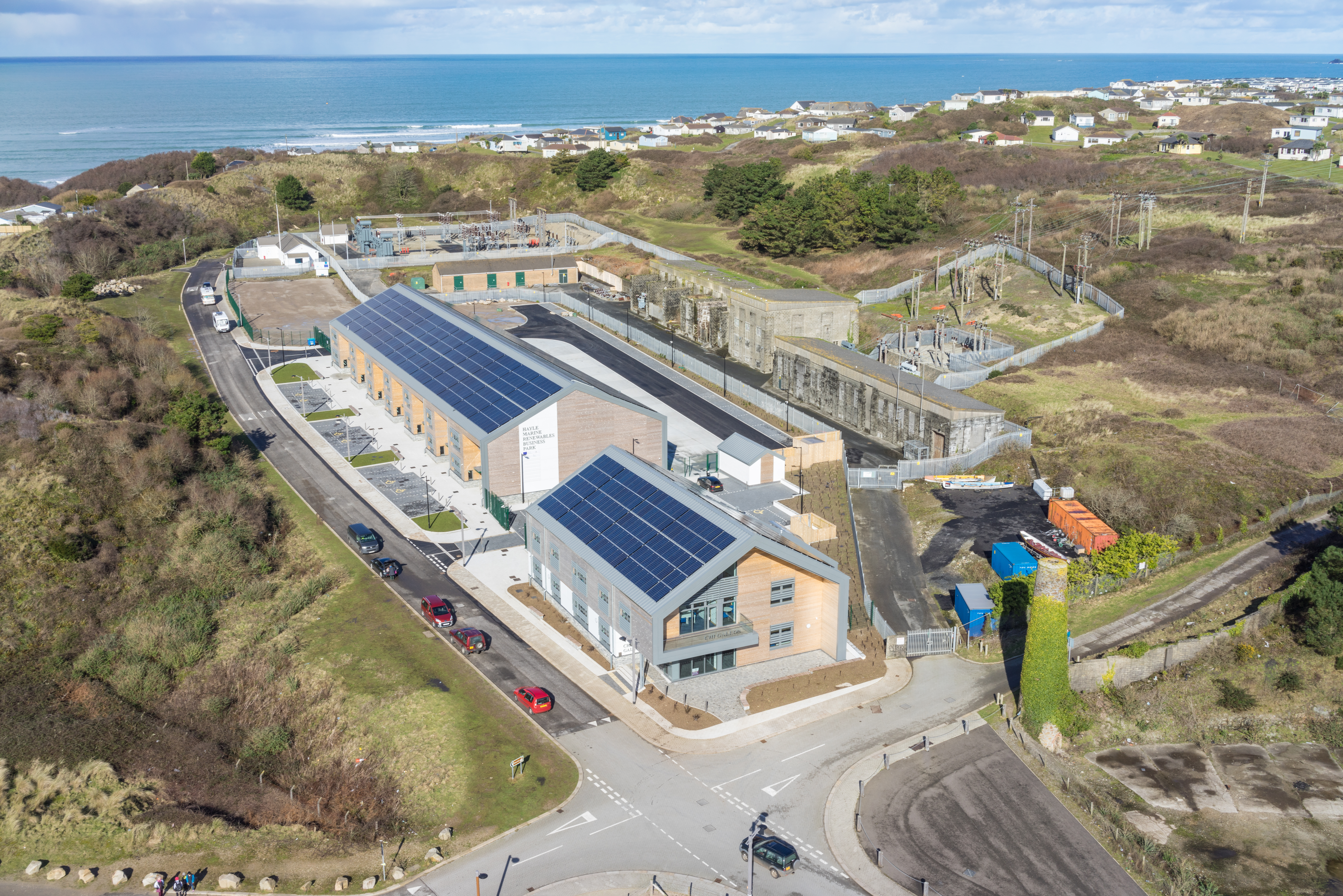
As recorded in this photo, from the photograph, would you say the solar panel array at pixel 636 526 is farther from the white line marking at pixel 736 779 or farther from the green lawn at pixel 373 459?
the green lawn at pixel 373 459

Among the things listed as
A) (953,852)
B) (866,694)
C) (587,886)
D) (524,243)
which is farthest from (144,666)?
(524,243)

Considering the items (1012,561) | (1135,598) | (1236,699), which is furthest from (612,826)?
(1135,598)

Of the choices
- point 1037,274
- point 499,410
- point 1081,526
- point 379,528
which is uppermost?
point 1037,274

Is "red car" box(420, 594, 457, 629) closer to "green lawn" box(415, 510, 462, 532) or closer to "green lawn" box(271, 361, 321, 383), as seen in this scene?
"green lawn" box(415, 510, 462, 532)

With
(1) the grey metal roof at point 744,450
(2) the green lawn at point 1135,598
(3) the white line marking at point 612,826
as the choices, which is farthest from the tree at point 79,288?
(2) the green lawn at point 1135,598

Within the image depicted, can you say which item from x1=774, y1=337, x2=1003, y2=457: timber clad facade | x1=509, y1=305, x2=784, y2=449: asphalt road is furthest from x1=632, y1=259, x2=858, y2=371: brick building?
x1=509, y1=305, x2=784, y2=449: asphalt road

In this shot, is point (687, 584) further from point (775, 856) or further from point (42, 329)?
point (42, 329)

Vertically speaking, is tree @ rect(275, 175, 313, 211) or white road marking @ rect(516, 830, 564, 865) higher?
tree @ rect(275, 175, 313, 211)

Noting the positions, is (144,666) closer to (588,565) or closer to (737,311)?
(588,565)
